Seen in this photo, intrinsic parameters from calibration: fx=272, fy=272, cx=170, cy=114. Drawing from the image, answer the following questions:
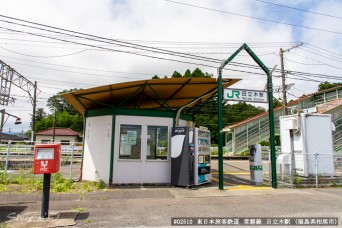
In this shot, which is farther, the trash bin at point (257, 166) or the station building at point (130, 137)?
the trash bin at point (257, 166)

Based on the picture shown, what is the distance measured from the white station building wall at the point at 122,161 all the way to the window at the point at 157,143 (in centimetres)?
13

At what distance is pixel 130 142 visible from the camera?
9.84m

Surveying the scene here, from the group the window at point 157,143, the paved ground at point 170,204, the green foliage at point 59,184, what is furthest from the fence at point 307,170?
the green foliage at point 59,184

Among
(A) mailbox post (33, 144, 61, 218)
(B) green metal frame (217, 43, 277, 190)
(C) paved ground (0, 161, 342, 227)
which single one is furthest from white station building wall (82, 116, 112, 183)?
(A) mailbox post (33, 144, 61, 218)

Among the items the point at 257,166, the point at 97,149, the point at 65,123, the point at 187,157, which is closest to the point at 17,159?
the point at 97,149

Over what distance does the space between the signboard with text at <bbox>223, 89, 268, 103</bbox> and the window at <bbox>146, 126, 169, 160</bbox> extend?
2.60 meters

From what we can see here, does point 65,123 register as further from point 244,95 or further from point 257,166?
point 244,95

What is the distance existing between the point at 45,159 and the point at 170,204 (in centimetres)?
320

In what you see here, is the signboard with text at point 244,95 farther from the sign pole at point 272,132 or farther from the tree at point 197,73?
the tree at point 197,73

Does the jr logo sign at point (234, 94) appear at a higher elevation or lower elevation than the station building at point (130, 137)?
higher

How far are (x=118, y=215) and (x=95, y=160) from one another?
4756 millimetres

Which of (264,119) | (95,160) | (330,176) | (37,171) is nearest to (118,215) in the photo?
(37,171)

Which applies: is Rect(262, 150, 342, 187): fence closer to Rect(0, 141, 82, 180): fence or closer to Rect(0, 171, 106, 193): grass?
Rect(0, 171, 106, 193): grass

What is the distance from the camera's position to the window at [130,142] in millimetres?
9773
